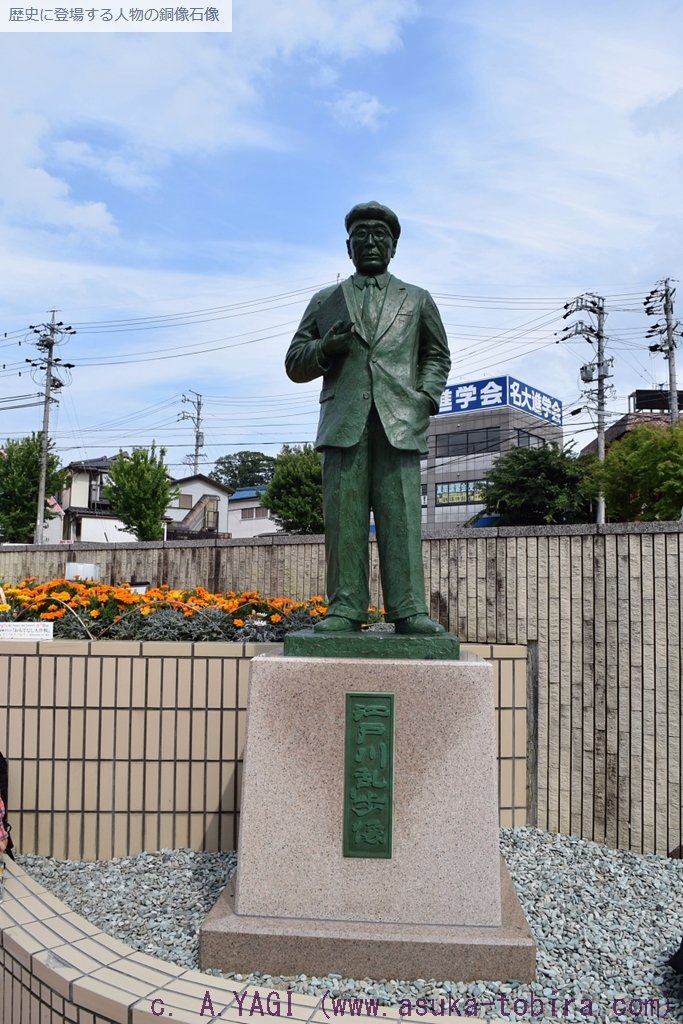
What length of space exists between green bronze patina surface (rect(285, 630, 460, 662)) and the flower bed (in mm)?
2167

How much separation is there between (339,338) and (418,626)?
149cm

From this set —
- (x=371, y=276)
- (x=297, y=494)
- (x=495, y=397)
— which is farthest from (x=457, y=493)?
(x=371, y=276)

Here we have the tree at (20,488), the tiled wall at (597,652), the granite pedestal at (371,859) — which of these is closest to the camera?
the granite pedestal at (371,859)

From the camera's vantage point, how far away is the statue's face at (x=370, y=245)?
3.89 meters

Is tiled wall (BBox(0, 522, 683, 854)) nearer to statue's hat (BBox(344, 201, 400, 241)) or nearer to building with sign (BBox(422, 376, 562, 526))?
statue's hat (BBox(344, 201, 400, 241))

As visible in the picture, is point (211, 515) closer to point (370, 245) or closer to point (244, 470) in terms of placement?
A: point (244, 470)

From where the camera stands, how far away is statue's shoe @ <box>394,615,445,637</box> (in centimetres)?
367

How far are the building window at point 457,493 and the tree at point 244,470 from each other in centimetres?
1957

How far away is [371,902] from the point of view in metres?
3.21

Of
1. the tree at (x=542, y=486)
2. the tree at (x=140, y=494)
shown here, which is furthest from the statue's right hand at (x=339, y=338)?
the tree at (x=140, y=494)

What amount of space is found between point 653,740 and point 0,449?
3389 cm

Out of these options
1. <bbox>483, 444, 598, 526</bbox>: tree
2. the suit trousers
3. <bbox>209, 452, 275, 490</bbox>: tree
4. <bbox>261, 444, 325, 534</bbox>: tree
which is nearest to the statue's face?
the suit trousers

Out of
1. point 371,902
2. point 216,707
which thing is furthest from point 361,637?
point 216,707

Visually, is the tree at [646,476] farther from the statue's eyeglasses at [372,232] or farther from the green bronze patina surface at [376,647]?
the green bronze patina surface at [376,647]
